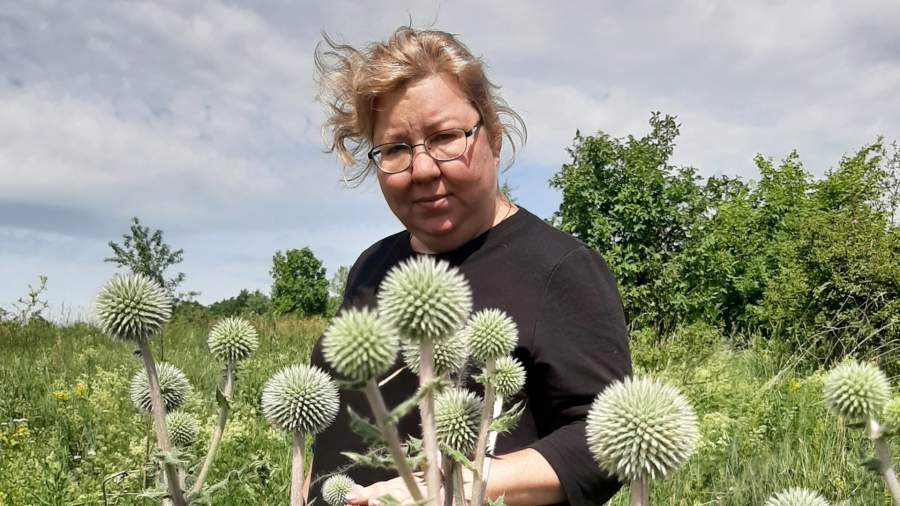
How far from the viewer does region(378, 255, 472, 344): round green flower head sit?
0.97 meters

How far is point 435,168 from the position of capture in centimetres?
259

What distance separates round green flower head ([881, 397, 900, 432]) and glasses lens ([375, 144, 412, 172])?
1829 mm

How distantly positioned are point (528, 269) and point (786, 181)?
25813mm

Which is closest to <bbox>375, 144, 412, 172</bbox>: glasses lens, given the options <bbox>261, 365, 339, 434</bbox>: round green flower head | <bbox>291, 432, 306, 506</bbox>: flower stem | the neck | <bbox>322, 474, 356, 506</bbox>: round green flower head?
the neck

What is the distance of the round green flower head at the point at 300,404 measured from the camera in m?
1.42

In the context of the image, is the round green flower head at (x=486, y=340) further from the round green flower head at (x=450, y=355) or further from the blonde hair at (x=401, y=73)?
the blonde hair at (x=401, y=73)

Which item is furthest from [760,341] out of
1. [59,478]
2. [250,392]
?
[59,478]

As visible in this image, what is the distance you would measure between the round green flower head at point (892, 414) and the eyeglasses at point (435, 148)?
66.8 inches

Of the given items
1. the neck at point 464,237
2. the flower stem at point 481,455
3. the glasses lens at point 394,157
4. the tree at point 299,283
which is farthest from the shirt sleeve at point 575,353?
the tree at point 299,283

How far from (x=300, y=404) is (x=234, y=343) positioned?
379mm

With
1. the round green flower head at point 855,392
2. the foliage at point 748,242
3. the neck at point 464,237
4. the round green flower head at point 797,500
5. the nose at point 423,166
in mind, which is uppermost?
the foliage at point 748,242

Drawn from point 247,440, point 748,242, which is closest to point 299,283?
point 748,242

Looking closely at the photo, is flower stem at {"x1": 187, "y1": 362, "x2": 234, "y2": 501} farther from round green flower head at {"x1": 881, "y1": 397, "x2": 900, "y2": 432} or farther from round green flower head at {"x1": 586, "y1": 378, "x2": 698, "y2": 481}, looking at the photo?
round green flower head at {"x1": 881, "y1": 397, "x2": 900, "y2": 432}

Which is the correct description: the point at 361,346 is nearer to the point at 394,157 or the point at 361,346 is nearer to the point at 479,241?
the point at 394,157
